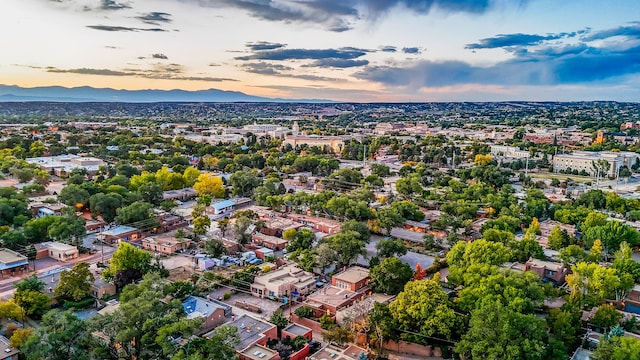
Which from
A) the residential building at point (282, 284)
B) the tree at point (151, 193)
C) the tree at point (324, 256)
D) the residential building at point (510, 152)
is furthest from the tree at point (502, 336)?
the residential building at point (510, 152)

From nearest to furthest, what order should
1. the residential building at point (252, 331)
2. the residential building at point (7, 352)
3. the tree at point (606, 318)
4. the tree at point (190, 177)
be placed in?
the residential building at point (7, 352)
the residential building at point (252, 331)
the tree at point (606, 318)
the tree at point (190, 177)

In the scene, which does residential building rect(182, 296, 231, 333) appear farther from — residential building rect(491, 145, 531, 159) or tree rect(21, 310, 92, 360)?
residential building rect(491, 145, 531, 159)

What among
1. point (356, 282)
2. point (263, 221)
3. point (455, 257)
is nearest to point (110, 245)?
point (263, 221)

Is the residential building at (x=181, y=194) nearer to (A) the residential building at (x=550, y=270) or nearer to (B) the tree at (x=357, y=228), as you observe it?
(B) the tree at (x=357, y=228)

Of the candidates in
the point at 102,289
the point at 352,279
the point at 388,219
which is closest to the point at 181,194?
the point at 388,219

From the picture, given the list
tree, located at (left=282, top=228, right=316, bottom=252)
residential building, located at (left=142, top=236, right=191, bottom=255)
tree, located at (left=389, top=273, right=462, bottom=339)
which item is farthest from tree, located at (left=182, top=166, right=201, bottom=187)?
tree, located at (left=389, top=273, right=462, bottom=339)

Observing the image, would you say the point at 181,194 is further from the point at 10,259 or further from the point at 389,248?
the point at 389,248
